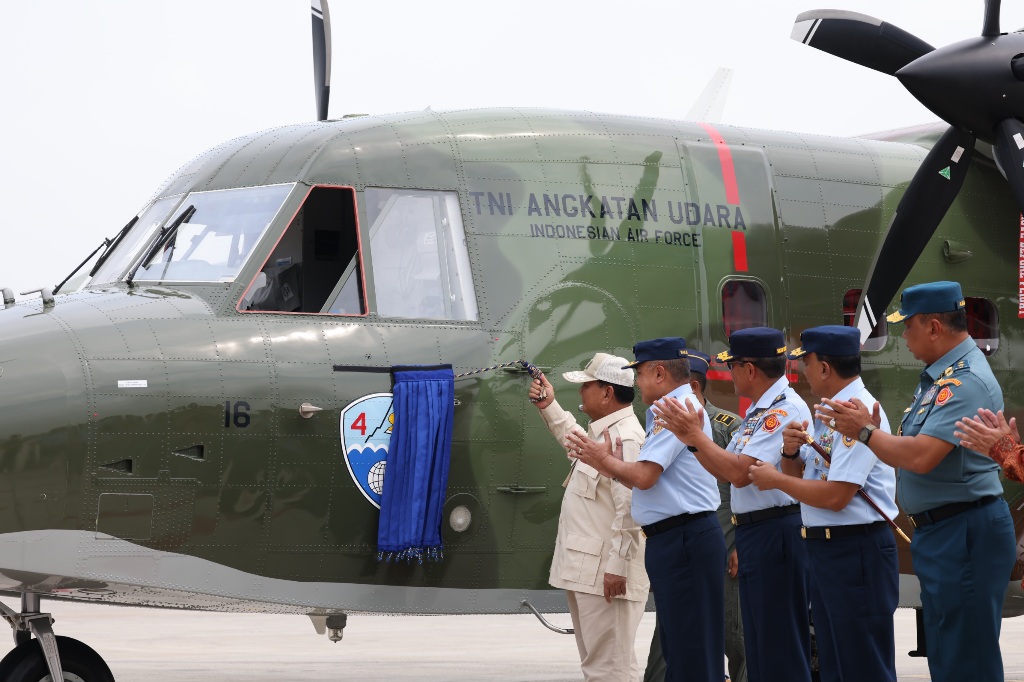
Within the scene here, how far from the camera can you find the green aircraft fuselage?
827 cm

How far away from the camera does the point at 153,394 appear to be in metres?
8.36

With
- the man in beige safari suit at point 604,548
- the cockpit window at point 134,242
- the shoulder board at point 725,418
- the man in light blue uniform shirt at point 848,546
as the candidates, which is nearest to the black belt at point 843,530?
the man in light blue uniform shirt at point 848,546

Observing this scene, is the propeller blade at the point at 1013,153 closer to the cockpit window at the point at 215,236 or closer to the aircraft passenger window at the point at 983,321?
the aircraft passenger window at the point at 983,321

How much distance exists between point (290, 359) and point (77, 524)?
1623mm

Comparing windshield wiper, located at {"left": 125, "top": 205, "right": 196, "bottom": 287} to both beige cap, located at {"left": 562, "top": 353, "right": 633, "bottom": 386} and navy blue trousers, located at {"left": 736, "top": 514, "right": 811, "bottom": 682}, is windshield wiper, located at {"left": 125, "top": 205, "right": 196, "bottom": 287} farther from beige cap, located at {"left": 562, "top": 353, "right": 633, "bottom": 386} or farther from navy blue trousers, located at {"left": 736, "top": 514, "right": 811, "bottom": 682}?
navy blue trousers, located at {"left": 736, "top": 514, "right": 811, "bottom": 682}

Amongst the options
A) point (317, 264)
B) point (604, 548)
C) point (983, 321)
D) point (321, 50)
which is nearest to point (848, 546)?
point (604, 548)

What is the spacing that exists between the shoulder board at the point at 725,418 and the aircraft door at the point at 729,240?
55cm

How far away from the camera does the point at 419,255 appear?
31.2ft

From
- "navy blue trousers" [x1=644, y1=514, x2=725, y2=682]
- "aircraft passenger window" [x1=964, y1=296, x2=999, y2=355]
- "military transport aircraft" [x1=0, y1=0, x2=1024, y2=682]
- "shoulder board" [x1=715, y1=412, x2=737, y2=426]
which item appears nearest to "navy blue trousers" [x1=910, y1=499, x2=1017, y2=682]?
"navy blue trousers" [x1=644, y1=514, x2=725, y2=682]

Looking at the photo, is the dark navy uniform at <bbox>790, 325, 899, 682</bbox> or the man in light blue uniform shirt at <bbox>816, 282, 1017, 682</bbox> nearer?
the man in light blue uniform shirt at <bbox>816, 282, 1017, 682</bbox>

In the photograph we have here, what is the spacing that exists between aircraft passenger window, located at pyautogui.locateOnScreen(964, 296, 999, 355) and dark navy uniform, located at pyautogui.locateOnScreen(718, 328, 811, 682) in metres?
3.70

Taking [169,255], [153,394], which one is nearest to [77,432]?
[153,394]

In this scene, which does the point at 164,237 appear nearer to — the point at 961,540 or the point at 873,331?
the point at 873,331

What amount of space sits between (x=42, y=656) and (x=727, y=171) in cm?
582
